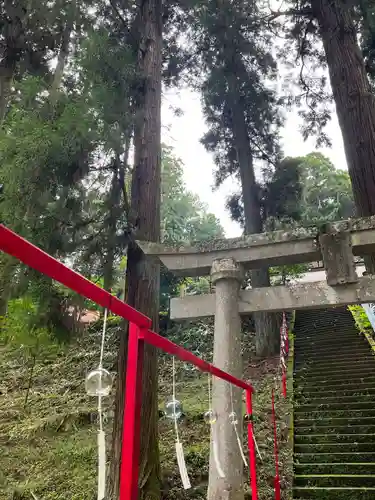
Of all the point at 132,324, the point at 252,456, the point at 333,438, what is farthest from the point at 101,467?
the point at 333,438

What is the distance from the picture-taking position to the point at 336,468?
5.08 meters

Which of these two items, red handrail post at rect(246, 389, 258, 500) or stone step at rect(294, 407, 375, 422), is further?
stone step at rect(294, 407, 375, 422)

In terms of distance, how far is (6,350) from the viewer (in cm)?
1077

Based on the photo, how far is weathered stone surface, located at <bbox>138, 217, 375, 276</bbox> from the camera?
162 inches

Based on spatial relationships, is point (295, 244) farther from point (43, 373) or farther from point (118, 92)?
point (43, 373)

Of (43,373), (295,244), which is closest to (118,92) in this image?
(295,244)

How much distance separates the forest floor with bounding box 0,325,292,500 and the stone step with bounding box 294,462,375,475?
19cm

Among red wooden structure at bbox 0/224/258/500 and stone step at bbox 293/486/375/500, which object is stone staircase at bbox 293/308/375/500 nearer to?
stone step at bbox 293/486/375/500

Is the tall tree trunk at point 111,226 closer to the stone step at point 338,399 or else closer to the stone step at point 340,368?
the stone step at point 338,399

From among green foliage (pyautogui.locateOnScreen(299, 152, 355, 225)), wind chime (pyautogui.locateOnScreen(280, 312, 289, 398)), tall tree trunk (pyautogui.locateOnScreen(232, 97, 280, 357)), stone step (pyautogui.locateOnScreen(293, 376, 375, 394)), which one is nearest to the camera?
stone step (pyautogui.locateOnScreen(293, 376, 375, 394))

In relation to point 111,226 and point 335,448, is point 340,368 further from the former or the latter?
point 111,226

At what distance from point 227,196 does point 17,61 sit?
21.2 ft

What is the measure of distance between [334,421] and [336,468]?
1050mm

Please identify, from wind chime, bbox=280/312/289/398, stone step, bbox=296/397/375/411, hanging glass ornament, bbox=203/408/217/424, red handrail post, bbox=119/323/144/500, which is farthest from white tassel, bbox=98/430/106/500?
wind chime, bbox=280/312/289/398
